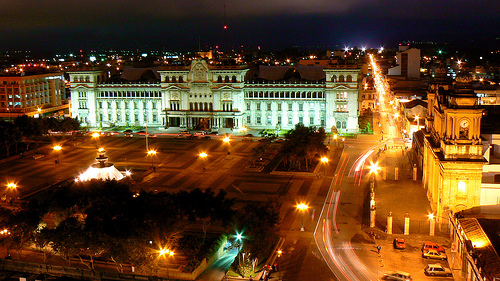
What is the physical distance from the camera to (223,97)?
348 ft

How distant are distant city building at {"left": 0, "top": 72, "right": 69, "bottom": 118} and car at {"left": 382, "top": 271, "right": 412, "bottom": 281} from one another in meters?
107

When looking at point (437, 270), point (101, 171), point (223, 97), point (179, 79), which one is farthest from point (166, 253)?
point (179, 79)

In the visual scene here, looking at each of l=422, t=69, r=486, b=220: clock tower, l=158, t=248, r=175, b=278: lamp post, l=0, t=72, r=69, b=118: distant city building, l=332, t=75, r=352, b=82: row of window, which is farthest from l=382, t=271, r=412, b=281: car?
l=0, t=72, r=69, b=118: distant city building

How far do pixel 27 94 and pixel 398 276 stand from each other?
114 metres

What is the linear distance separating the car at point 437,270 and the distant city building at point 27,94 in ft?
358

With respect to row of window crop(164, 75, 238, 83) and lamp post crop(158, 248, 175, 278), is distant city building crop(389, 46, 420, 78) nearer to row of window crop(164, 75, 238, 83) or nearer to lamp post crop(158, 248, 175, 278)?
row of window crop(164, 75, 238, 83)

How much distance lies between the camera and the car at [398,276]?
114 feet

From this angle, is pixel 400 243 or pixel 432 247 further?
pixel 400 243

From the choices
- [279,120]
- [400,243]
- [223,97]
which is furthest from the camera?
[223,97]

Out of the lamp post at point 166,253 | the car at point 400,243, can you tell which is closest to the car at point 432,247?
the car at point 400,243

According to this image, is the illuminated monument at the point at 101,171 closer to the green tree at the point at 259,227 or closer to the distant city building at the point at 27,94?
the green tree at the point at 259,227

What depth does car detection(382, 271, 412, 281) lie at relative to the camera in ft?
114

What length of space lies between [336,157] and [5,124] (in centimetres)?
5408

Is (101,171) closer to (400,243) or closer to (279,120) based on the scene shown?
(400,243)
